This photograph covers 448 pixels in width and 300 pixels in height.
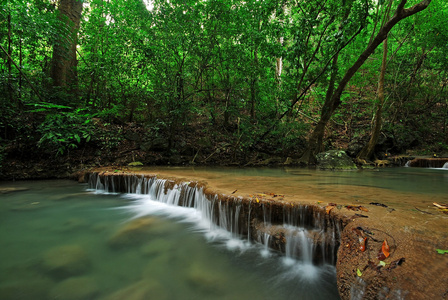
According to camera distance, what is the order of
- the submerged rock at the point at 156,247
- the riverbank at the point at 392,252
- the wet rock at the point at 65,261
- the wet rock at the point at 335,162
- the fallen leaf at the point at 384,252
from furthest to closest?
1. the wet rock at the point at 335,162
2. the submerged rock at the point at 156,247
3. the wet rock at the point at 65,261
4. the fallen leaf at the point at 384,252
5. the riverbank at the point at 392,252

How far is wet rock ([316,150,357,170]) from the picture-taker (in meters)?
8.73

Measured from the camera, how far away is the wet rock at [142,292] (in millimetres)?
2314

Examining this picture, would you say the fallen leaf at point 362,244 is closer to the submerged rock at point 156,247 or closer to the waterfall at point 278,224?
the waterfall at point 278,224

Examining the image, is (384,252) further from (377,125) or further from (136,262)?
(377,125)

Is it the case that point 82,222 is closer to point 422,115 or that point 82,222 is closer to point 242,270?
point 242,270

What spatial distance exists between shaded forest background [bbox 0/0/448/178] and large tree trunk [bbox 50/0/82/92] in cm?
4

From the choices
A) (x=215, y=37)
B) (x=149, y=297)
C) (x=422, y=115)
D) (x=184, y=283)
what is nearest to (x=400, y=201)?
(x=184, y=283)

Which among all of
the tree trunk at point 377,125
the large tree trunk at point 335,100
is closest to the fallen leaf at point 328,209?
the large tree trunk at point 335,100

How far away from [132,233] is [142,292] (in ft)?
5.73

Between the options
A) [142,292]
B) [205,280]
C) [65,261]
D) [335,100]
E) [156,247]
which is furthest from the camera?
[335,100]

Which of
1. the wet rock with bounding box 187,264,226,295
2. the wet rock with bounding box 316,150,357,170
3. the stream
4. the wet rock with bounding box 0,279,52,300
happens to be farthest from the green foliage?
the wet rock with bounding box 316,150,357,170

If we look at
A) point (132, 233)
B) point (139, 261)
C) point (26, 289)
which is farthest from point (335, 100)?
point (26, 289)

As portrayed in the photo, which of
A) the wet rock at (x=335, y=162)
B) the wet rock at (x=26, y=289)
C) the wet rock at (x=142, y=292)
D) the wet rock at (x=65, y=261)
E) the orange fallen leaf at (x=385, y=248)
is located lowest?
the wet rock at (x=142, y=292)

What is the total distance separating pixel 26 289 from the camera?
2.41 metres
